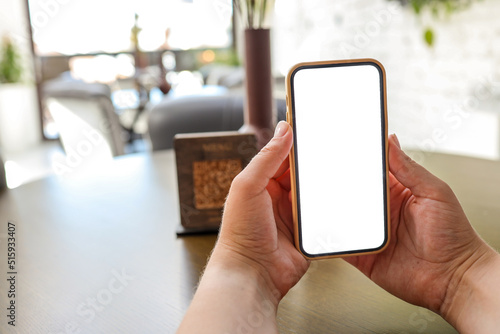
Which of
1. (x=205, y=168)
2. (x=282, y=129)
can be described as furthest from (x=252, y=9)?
(x=282, y=129)

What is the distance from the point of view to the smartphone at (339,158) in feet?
1.83

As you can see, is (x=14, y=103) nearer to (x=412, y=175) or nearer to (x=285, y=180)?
(x=285, y=180)

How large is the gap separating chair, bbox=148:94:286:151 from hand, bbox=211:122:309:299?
1057mm

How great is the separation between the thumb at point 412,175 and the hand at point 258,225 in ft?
0.41

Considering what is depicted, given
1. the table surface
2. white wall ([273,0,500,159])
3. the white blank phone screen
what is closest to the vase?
the table surface

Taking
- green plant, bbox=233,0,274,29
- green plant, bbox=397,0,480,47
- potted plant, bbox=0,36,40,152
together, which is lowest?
potted plant, bbox=0,36,40,152

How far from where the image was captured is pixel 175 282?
67 cm

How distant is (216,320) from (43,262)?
394 millimetres

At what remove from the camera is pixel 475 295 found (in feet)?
1.71

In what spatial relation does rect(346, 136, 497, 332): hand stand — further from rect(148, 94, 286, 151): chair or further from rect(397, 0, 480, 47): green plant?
→ rect(397, 0, 480, 47): green plant

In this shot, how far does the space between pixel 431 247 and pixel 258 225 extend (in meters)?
0.19

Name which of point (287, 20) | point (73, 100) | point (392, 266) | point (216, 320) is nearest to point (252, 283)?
point (216, 320)

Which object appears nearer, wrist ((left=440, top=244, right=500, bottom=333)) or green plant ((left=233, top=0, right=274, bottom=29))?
wrist ((left=440, top=244, right=500, bottom=333))

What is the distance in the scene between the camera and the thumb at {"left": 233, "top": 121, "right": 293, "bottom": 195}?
0.52 m
